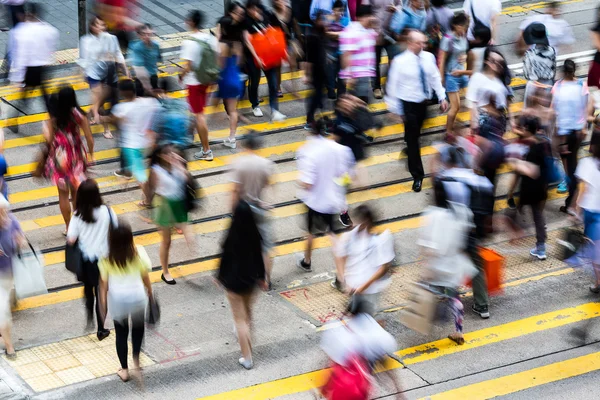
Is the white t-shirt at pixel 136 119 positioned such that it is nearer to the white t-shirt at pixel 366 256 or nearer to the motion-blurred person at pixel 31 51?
the motion-blurred person at pixel 31 51

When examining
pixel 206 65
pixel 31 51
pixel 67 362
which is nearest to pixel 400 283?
pixel 67 362

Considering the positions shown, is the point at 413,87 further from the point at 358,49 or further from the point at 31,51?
the point at 31,51

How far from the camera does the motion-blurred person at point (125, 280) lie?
8789mm

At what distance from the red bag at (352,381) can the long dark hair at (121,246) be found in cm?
206

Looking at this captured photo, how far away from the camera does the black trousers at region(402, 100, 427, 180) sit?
12984mm

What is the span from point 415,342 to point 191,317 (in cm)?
209

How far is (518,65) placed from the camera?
17578mm

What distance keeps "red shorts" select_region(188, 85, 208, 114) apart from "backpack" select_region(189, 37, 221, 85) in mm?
113

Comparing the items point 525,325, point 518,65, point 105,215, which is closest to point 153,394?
point 105,215

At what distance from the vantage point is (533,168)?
1113 centimetres

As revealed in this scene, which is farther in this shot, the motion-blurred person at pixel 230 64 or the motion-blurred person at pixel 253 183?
the motion-blurred person at pixel 230 64

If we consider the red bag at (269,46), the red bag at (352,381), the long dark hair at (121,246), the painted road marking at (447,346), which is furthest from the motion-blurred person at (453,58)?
the red bag at (352,381)

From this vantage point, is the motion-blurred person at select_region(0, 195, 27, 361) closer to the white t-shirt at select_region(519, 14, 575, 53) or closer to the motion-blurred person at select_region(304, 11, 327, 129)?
the motion-blurred person at select_region(304, 11, 327, 129)

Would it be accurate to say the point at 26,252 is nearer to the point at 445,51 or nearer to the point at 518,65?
the point at 445,51
